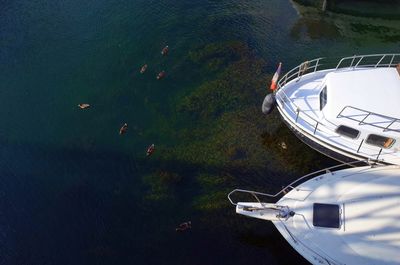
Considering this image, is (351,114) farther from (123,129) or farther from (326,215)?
(123,129)

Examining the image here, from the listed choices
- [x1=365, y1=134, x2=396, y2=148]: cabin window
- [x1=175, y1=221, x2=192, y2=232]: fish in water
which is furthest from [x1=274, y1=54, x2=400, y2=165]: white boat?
[x1=175, y1=221, x2=192, y2=232]: fish in water

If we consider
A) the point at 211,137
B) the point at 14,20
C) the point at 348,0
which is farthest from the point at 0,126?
the point at 348,0

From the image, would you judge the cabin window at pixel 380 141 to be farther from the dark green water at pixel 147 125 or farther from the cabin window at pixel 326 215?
the cabin window at pixel 326 215

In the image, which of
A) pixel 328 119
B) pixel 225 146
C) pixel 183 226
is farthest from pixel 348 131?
pixel 183 226

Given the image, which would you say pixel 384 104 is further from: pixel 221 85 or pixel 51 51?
pixel 51 51

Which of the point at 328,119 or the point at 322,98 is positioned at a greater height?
the point at 322,98
